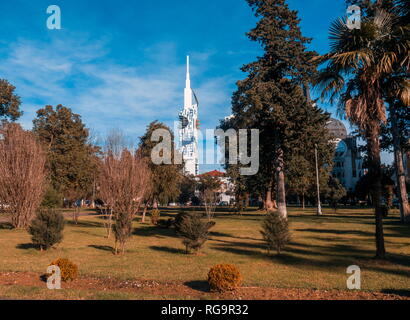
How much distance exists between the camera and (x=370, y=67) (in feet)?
40.9

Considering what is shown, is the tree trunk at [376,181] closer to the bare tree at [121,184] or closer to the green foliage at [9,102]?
the bare tree at [121,184]

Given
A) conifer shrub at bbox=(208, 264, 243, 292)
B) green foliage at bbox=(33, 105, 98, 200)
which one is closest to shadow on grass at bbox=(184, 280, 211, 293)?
conifer shrub at bbox=(208, 264, 243, 292)

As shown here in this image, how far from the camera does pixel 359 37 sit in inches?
489

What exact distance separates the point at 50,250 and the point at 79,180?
34.4m

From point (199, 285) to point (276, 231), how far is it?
6.23m

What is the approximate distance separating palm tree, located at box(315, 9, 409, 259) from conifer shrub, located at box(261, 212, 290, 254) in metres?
3.81

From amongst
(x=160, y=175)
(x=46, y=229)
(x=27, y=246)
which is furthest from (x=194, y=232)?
(x=160, y=175)

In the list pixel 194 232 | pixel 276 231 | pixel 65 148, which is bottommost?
pixel 194 232

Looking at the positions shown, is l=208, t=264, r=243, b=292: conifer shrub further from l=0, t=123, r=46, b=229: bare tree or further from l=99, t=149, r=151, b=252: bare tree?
l=0, t=123, r=46, b=229: bare tree

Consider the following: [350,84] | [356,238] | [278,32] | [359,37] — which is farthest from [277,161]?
[359,37]

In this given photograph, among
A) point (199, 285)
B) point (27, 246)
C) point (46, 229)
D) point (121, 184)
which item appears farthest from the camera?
point (121, 184)

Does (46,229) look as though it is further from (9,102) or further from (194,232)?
(9,102)

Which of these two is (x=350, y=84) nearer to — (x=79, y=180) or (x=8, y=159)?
(x=8, y=159)
